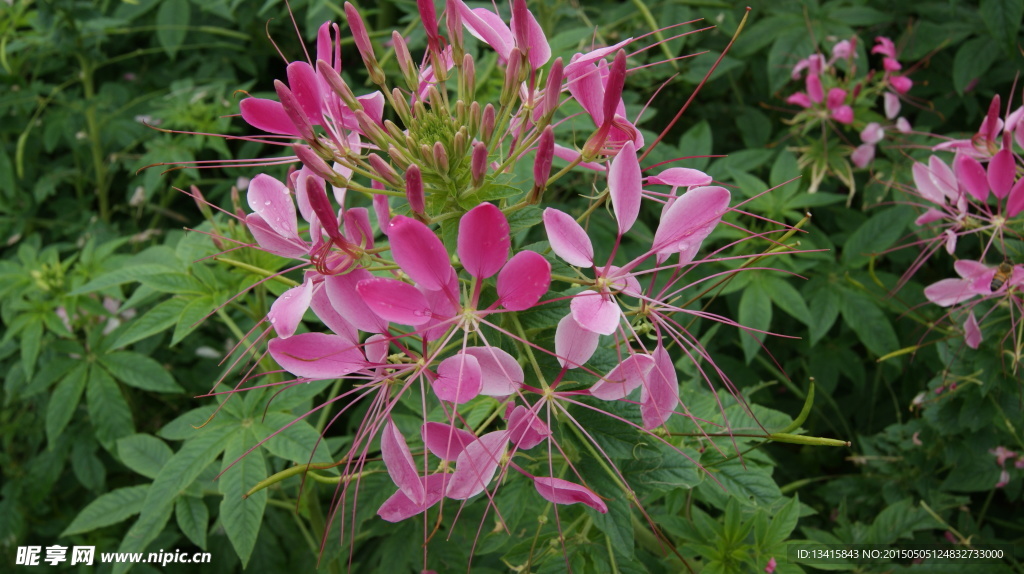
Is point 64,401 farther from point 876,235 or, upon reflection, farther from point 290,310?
point 876,235

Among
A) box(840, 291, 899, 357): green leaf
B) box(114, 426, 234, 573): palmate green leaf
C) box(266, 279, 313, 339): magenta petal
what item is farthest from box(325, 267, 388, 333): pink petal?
box(840, 291, 899, 357): green leaf

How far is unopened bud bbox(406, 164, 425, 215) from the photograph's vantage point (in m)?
0.81

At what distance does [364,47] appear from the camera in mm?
996

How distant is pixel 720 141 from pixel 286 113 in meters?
1.88

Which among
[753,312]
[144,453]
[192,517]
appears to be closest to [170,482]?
[192,517]

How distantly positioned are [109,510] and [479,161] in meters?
1.32

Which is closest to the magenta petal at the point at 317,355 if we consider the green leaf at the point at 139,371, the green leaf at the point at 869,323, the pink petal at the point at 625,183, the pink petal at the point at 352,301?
the pink petal at the point at 352,301

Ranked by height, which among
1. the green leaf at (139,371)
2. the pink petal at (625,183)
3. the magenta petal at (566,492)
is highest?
the pink petal at (625,183)

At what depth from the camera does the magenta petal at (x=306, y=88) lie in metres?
0.90

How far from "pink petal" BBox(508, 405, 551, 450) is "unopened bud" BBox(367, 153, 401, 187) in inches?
13.7

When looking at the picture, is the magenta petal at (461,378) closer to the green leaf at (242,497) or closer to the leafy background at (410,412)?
the leafy background at (410,412)

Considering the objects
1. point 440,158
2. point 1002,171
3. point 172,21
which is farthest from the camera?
point 172,21

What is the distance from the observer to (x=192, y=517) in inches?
55.7

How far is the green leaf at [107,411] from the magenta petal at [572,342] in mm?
1419
